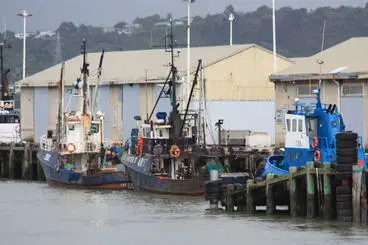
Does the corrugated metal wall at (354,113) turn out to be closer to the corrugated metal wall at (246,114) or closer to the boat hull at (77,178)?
the boat hull at (77,178)

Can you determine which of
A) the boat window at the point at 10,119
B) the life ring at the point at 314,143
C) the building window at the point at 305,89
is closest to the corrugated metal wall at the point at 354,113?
the building window at the point at 305,89

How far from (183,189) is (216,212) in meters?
8.40

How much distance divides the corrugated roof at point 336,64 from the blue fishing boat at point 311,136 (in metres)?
13.0

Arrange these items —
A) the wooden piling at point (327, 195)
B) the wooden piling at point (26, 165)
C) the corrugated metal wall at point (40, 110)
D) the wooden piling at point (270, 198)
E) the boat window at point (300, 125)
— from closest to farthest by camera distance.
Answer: the wooden piling at point (327, 195), the wooden piling at point (270, 198), the boat window at point (300, 125), the wooden piling at point (26, 165), the corrugated metal wall at point (40, 110)

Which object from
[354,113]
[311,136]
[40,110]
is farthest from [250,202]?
[40,110]

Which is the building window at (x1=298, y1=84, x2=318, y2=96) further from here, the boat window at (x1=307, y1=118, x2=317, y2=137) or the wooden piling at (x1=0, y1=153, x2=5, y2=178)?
the wooden piling at (x1=0, y1=153, x2=5, y2=178)

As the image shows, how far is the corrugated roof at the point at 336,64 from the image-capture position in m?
60.2

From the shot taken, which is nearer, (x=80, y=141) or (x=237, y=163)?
(x=237, y=163)

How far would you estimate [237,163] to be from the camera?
59.2 m

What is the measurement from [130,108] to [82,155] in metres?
7.84

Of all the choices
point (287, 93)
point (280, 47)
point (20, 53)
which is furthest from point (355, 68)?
point (20, 53)

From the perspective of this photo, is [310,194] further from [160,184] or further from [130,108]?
[130,108]

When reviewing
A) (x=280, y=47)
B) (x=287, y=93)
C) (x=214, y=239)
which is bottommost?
(x=214, y=239)

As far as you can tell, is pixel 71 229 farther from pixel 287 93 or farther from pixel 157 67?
pixel 157 67
